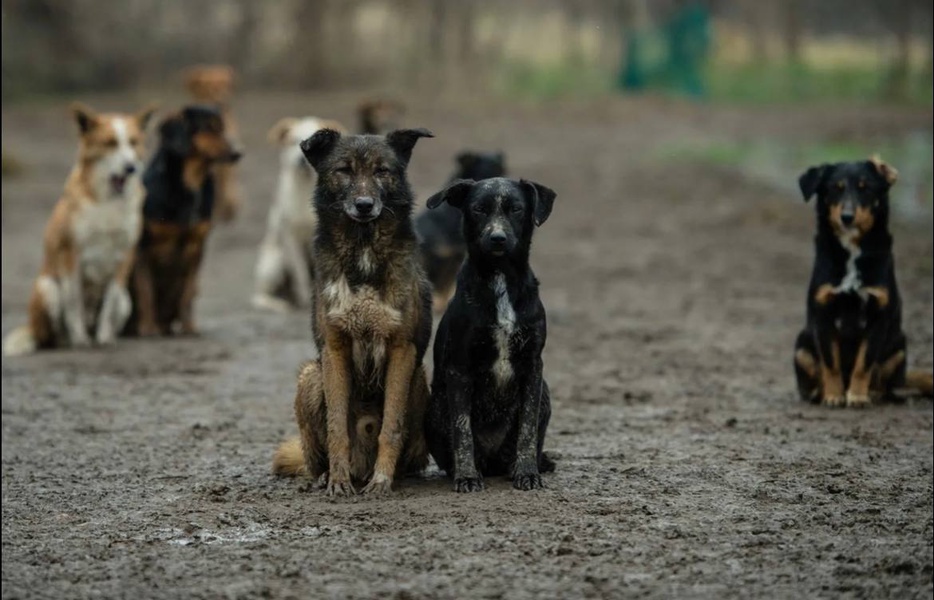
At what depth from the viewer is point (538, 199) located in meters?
6.86

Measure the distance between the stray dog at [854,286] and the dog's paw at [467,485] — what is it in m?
3.14

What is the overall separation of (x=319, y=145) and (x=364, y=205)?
1.32 feet

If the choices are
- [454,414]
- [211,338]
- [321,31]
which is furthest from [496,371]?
[321,31]

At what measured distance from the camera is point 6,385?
10.8m

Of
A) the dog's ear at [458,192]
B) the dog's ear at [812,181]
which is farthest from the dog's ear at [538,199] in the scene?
the dog's ear at [812,181]

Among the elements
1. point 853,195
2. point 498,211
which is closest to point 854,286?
point 853,195

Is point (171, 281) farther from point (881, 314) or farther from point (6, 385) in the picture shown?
point (881, 314)

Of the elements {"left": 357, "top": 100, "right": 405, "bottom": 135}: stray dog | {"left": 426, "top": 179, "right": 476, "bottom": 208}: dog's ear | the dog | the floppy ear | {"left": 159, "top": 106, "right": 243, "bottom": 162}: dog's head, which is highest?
{"left": 357, "top": 100, "right": 405, "bottom": 135}: stray dog

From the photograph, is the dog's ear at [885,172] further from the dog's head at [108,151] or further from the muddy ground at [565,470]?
the dog's head at [108,151]

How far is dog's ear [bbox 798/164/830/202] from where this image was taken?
29.8ft

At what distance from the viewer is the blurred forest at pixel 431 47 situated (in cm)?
3195

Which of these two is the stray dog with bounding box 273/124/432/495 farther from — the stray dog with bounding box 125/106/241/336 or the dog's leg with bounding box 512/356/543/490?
the stray dog with bounding box 125/106/241/336

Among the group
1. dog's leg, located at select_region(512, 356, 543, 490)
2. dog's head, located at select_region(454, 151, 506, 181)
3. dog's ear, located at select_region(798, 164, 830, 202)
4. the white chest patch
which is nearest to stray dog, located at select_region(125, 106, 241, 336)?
dog's head, located at select_region(454, 151, 506, 181)

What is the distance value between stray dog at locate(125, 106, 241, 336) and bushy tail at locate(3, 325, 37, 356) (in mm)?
997
